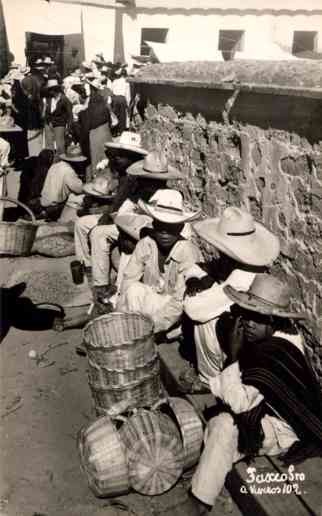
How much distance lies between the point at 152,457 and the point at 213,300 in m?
1.17

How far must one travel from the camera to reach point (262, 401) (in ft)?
9.53

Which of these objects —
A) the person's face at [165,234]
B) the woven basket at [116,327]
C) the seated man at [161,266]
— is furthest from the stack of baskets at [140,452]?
the person's face at [165,234]

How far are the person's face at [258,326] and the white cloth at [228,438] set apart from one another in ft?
0.78

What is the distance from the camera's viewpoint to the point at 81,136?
9.80 meters

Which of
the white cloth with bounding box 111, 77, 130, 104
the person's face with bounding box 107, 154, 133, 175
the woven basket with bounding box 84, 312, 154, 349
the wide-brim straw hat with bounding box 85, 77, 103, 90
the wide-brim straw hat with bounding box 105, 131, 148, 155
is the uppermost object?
the wide-brim straw hat with bounding box 85, 77, 103, 90

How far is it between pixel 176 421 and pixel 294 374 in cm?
96

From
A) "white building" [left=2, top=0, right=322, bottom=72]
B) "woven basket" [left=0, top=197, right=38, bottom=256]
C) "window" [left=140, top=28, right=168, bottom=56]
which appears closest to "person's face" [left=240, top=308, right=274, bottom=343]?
"woven basket" [left=0, top=197, right=38, bottom=256]

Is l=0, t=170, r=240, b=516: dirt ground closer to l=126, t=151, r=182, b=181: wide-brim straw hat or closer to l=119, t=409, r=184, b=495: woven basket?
l=119, t=409, r=184, b=495: woven basket

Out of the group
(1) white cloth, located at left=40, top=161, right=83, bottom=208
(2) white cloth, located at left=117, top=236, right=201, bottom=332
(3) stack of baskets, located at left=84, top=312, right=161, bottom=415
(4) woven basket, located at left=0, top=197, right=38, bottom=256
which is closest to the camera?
(3) stack of baskets, located at left=84, top=312, right=161, bottom=415

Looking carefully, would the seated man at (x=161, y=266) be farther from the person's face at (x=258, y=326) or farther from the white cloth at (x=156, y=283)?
the person's face at (x=258, y=326)

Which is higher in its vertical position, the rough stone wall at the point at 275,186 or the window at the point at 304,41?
the window at the point at 304,41

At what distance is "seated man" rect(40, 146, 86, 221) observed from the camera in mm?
7328

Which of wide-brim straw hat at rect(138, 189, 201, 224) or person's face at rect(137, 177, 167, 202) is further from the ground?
wide-brim straw hat at rect(138, 189, 201, 224)

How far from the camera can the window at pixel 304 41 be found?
15250 mm
